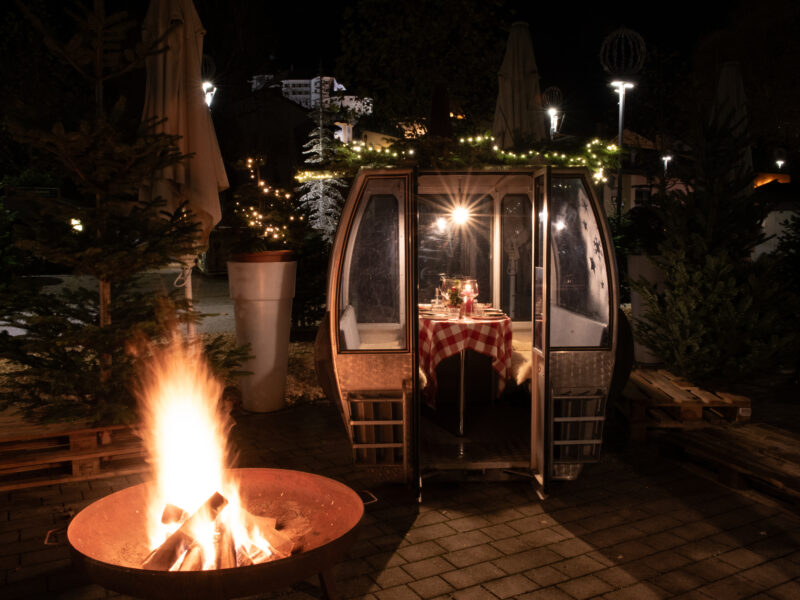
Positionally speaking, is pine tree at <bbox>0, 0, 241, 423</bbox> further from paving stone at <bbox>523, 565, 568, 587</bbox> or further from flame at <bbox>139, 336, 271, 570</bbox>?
paving stone at <bbox>523, 565, 568, 587</bbox>

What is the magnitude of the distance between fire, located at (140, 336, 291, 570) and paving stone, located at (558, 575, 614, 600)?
5.25 feet

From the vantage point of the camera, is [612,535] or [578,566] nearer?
[578,566]

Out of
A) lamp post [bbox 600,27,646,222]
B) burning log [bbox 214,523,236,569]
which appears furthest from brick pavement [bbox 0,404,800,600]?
lamp post [bbox 600,27,646,222]

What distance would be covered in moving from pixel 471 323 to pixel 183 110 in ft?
11.1

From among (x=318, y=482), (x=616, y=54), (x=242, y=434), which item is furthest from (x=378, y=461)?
(x=616, y=54)

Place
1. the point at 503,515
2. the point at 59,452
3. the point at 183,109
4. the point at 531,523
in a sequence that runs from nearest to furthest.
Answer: the point at 531,523 → the point at 503,515 → the point at 59,452 → the point at 183,109

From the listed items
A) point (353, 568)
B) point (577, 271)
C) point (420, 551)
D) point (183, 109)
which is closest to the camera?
point (353, 568)

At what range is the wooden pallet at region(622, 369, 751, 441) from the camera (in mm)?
6031

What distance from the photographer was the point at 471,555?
4.18m

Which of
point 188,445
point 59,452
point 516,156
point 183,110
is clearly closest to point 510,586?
point 188,445

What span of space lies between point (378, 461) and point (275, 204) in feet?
20.1

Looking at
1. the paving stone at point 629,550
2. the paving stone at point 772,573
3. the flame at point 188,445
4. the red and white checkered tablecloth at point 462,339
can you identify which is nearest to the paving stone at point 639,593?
the paving stone at point 629,550

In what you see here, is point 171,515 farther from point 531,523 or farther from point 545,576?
point 531,523

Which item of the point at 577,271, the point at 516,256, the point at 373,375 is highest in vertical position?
the point at 516,256
